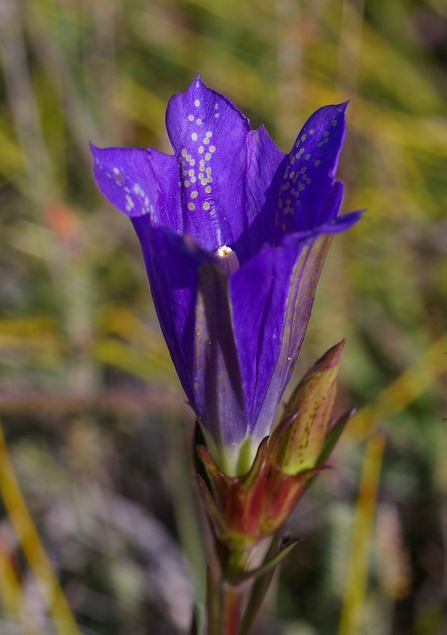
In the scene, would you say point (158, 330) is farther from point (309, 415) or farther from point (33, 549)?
point (309, 415)

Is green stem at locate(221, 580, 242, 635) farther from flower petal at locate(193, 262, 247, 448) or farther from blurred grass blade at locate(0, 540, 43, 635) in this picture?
blurred grass blade at locate(0, 540, 43, 635)

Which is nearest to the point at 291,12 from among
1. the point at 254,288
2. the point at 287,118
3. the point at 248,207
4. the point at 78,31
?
the point at 287,118

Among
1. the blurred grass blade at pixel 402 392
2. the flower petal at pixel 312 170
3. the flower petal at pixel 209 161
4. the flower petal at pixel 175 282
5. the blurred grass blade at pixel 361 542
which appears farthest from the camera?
the blurred grass blade at pixel 402 392

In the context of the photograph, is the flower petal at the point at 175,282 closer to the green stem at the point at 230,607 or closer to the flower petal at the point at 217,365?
the flower petal at the point at 217,365

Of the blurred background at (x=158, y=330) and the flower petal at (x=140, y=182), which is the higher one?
the flower petal at (x=140, y=182)

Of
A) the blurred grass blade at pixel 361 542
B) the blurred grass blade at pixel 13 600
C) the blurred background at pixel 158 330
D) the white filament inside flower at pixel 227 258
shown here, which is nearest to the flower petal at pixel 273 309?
the white filament inside flower at pixel 227 258

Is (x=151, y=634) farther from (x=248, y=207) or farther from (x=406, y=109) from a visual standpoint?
(x=406, y=109)

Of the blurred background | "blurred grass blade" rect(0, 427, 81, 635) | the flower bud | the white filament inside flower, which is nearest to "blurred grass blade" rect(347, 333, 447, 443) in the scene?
the blurred background

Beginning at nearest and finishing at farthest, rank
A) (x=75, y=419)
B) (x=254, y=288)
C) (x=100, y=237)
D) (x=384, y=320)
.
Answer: (x=254, y=288) < (x=75, y=419) < (x=384, y=320) < (x=100, y=237)
